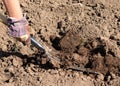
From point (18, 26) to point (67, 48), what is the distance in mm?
1263

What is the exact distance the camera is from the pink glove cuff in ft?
7.70

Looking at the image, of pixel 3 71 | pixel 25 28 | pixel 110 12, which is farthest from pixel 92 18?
pixel 25 28

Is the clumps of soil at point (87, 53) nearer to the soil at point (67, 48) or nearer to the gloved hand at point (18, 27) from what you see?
the soil at point (67, 48)

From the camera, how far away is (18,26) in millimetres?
2381

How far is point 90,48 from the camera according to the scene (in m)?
3.53

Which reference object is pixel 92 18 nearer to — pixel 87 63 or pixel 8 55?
pixel 87 63

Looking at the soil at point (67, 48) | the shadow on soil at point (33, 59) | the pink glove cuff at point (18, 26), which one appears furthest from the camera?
the shadow on soil at point (33, 59)

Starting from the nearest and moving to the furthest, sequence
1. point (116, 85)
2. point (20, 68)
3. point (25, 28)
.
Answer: point (25, 28)
point (116, 85)
point (20, 68)

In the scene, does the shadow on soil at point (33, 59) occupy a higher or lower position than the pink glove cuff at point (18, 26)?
lower

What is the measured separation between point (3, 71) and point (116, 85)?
44.4 inches

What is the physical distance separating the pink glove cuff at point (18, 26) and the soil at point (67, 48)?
93cm

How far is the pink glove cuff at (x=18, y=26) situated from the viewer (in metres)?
2.35

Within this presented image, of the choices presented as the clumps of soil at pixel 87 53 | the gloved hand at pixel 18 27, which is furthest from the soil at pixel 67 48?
the gloved hand at pixel 18 27

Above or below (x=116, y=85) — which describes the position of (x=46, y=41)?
above
